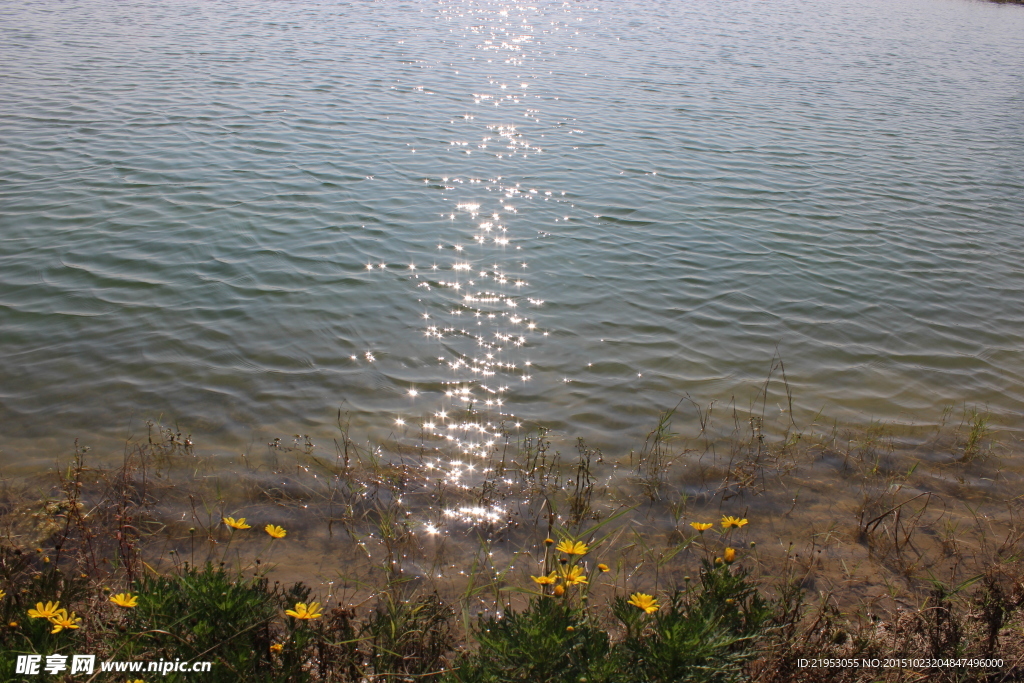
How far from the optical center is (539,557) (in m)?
4.68

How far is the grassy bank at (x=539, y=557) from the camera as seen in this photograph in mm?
3135

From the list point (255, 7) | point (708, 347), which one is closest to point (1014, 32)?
point (255, 7)

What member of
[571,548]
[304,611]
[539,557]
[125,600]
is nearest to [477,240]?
[539,557]

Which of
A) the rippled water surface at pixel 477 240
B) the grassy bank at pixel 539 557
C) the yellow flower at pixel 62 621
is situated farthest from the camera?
the rippled water surface at pixel 477 240

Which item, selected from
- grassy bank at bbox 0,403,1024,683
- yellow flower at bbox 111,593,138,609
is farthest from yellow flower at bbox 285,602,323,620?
yellow flower at bbox 111,593,138,609

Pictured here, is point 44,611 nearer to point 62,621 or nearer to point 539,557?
point 62,621

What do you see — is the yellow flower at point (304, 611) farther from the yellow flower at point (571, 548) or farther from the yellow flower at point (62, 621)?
the yellow flower at point (571, 548)

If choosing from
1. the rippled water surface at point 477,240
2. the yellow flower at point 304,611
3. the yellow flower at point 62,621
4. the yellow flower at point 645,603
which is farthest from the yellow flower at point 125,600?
the rippled water surface at point 477,240

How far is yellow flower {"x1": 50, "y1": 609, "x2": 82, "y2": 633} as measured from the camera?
300cm

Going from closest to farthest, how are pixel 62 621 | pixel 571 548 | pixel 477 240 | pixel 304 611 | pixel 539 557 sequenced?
pixel 62 621, pixel 304 611, pixel 571 548, pixel 539 557, pixel 477 240

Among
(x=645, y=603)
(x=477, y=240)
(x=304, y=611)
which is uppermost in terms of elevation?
(x=477, y=240)

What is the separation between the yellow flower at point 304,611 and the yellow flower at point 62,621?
863 millimetres

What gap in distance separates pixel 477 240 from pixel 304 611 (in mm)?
7471

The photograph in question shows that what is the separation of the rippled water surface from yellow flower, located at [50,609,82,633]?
8.78ft
